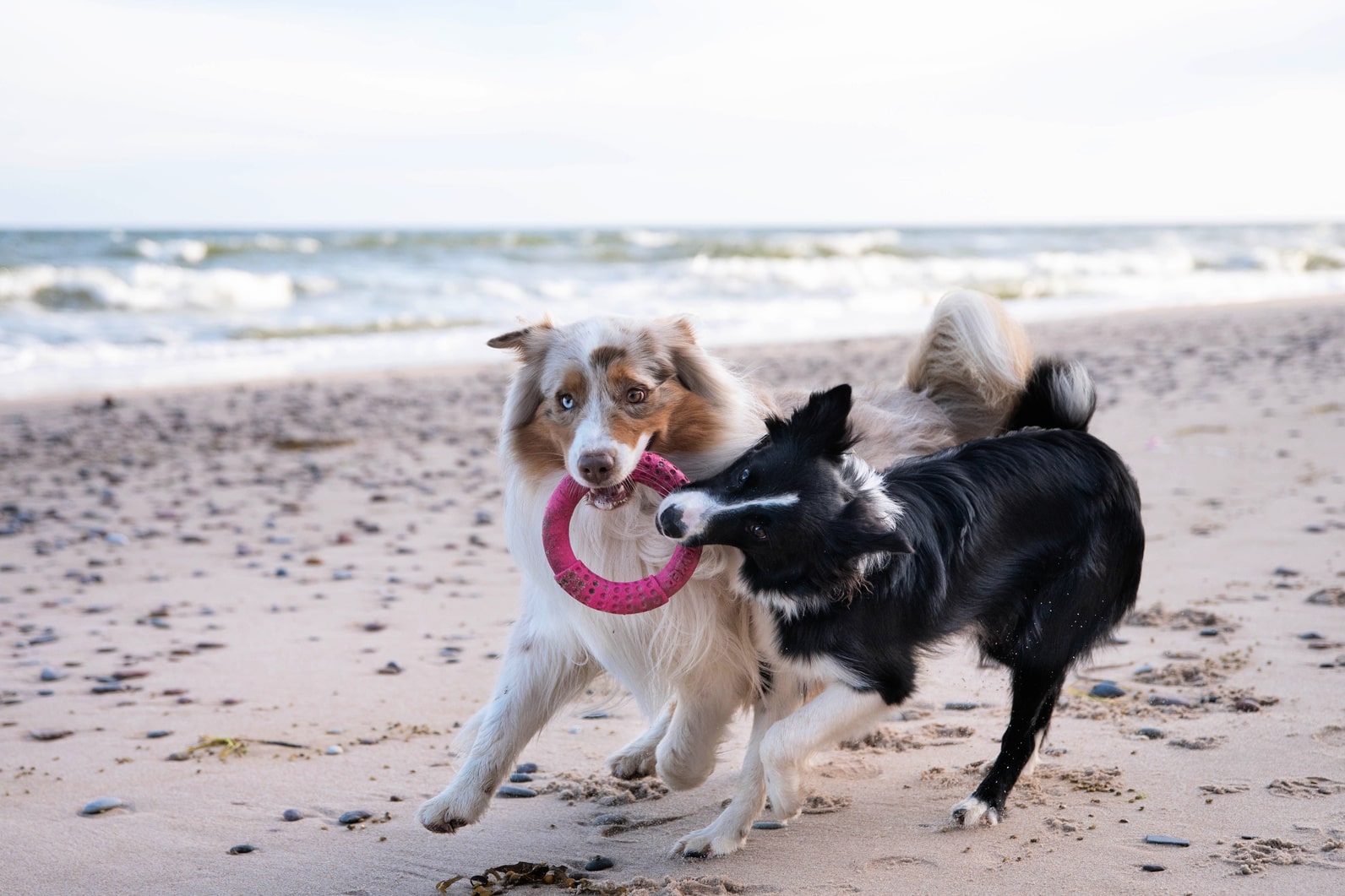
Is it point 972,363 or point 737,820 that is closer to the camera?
point 737,820

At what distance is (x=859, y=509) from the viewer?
339 cm

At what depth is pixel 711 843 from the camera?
3.47 m

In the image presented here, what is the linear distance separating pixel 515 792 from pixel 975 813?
4.91ft

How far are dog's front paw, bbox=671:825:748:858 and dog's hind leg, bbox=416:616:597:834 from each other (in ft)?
1.96

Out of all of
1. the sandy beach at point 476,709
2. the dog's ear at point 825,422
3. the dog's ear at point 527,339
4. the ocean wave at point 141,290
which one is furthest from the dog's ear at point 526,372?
the ocean wave at point 141,290

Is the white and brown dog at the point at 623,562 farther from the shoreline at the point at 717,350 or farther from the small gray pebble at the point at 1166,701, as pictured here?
the shoreline at the point at 717,350

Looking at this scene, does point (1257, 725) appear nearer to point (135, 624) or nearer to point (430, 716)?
point (430, 716)

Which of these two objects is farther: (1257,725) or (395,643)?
(395,643)

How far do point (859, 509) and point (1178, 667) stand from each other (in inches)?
78.4

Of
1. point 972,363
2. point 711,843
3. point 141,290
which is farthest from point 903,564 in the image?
point 141,290

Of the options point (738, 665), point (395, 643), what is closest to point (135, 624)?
point (395, 643)

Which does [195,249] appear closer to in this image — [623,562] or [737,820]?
[623,562]

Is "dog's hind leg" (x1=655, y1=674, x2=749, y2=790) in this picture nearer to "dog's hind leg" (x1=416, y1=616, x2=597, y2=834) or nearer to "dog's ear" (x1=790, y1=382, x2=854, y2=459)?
"dog's hind leg" (x1=416, y1=616, x2=597, y2=834)

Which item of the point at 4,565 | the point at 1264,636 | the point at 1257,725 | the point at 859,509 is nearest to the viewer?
the point at 859,509
